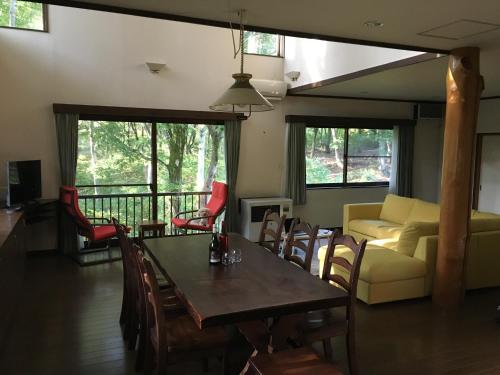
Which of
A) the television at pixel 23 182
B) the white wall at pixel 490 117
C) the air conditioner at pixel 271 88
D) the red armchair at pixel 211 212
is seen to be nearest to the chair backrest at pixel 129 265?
the television at pixel 23 182

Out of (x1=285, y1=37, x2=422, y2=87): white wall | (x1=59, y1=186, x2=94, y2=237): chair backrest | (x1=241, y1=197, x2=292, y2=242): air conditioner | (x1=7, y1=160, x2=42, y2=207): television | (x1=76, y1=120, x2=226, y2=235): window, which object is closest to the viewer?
(x1=285, y1=37, x2=422, y2=87): white wall

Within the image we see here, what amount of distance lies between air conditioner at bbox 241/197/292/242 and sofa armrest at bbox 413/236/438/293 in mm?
2733

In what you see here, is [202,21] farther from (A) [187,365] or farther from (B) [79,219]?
(B) [79,219]

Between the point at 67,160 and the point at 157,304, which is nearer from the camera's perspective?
the point at 157,304

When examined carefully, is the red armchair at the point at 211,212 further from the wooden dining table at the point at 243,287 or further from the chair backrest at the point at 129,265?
the wooden dining table at the point at 243,287

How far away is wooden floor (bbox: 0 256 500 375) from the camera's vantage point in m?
2.86

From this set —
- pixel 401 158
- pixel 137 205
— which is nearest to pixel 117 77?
pixel 137 205

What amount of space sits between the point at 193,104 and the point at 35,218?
265 centimetres

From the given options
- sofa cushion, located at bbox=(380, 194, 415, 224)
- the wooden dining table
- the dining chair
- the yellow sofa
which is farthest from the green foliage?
sofa cushion, located at bbox=(380, 194, 415, 224)

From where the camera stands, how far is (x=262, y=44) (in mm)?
6680

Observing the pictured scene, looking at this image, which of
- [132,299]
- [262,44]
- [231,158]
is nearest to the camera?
[132,299]

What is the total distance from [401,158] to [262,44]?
3.32m

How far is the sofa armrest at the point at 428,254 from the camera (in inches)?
160

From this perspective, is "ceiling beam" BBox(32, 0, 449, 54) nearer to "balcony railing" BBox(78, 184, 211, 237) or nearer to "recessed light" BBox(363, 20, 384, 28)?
"recessed light" BBox(363, 20, 384, 28)
